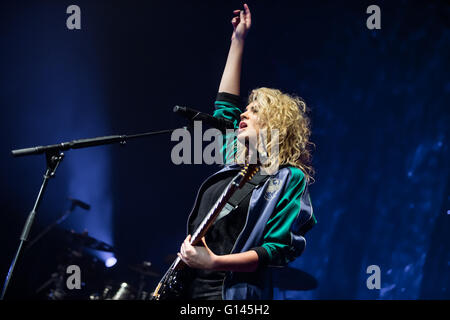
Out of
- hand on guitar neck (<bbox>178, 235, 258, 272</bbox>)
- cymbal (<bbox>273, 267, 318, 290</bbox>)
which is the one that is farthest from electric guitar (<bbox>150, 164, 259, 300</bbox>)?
cymbal (<bbox>273, 267, 318, 290</bbox>)

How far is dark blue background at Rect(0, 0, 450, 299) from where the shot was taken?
16.8 feet

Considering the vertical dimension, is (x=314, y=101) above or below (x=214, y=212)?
above

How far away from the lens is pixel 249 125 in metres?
2.11

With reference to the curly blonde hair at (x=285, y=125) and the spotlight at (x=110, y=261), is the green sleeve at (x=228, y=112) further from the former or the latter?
the spotlight at (x=110, y=261)

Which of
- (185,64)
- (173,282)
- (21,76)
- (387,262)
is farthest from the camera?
(185,64)

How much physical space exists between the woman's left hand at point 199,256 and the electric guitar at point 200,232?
65 millimetres

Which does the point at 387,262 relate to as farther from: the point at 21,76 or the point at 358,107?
the point at 21,76

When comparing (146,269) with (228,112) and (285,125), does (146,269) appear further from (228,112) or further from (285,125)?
(285,125)

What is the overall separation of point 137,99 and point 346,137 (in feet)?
11.0

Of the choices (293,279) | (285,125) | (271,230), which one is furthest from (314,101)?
(271,230)

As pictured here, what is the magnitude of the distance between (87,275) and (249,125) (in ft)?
14.6

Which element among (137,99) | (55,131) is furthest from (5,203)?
(137,99)

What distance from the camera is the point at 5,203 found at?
17.7 ft

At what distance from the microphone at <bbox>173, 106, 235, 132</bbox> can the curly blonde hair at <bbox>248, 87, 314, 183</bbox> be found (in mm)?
233
